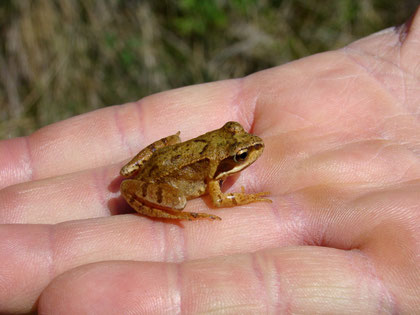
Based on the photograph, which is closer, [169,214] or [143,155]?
[169,214]

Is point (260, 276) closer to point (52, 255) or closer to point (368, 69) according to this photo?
point (52, 255)

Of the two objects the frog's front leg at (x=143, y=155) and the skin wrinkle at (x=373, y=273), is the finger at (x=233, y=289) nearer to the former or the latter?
the skin wrinkle at (x=373, y=273)

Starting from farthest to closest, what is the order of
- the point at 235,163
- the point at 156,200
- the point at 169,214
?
the point at 235,163 → the point at 156,200 → the point at 169,214

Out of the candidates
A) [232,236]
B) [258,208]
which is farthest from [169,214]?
[258,208]

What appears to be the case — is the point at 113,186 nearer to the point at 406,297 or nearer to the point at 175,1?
the point at 406,297

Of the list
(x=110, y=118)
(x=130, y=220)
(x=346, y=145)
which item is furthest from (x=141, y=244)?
(x=346, y=145)
